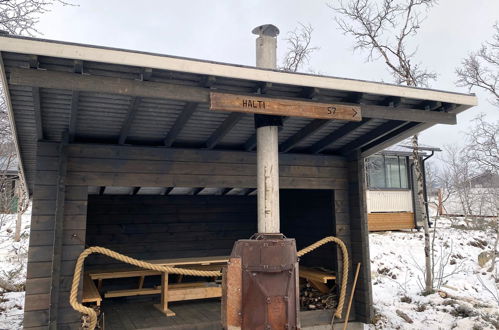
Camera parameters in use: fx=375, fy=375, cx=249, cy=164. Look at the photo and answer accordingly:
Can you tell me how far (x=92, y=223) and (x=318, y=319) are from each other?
14.2 ft

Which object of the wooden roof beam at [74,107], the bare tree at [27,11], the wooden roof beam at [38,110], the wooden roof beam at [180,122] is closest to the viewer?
the wooden roof beam at [74,107]

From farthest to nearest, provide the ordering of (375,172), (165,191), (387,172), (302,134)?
(387,172) → (375,172) → (165,191) → (302,134)

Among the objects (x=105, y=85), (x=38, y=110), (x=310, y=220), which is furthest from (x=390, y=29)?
(x=38, y=110)

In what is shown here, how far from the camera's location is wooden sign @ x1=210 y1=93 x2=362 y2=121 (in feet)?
12.0

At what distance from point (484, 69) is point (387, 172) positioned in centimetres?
510

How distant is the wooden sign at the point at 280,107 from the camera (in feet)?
12.0

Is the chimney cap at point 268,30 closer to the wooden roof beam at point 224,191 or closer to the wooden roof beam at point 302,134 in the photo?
the wooden roof beam at point 302,134

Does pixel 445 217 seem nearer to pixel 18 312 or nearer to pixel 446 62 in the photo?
pixel 18 312

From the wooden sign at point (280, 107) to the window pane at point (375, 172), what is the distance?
34.4 feet

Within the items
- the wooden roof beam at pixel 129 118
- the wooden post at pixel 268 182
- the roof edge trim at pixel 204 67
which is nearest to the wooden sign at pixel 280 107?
the roof edge trim at pixel 204 67

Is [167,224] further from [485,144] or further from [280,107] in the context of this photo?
[485,144]

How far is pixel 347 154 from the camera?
249 inches

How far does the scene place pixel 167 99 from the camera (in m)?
3.81

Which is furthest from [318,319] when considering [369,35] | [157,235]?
[369,35]
